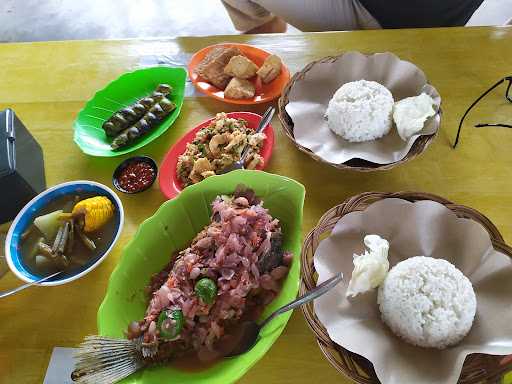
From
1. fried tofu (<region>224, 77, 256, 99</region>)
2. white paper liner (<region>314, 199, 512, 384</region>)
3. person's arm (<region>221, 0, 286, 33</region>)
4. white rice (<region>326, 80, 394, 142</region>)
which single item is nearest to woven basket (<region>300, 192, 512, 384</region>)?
white paper liner (<region>314, 199, 512, 384</region>)

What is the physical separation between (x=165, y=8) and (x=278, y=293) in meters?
3.34

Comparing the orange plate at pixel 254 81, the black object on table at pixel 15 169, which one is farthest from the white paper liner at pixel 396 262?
the black object on table at pixel 15 169

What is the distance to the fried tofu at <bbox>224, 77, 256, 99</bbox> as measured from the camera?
5.50 feet

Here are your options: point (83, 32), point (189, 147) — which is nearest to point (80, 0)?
point (83, 32)

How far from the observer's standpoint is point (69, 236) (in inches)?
51.2

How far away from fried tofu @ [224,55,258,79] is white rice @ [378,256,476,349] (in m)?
1.00

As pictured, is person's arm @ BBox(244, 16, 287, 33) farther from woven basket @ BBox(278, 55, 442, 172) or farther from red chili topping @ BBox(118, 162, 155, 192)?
red chili topping @ BBox(118, 162, 155, 192)

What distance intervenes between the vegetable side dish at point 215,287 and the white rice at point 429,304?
0.89 ft

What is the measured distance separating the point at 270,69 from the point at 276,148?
0.34 m

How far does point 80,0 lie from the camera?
394 cm

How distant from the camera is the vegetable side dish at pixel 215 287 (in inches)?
41.0

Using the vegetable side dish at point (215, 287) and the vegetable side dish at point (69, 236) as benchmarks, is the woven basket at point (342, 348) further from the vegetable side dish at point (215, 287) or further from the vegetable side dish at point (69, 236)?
the vegetable side dish at point (69, 236)

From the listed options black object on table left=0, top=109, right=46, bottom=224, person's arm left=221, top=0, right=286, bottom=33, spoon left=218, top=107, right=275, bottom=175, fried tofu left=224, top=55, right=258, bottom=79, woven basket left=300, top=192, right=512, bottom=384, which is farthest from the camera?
person's arm left=221, top=0, right=286, bottom=33

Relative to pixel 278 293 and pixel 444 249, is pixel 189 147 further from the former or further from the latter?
pixel 444 249
